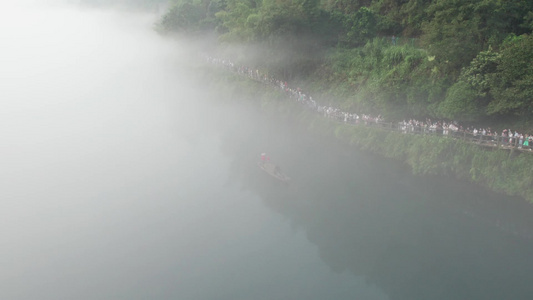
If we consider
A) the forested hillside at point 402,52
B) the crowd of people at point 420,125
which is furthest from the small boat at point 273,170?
the forested hillside at point 402,52

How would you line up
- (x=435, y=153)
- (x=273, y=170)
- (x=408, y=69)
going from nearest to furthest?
(x=435, y=153), (x=273, y=170), (x=408, y=69)

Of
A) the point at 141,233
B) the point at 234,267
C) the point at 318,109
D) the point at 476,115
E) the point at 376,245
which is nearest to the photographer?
the point at 234,267

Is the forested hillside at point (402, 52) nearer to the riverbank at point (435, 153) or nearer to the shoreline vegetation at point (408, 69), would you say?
the shoreline vegetation at point (408, 69)

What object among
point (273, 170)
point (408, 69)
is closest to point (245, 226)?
point (273, 170)

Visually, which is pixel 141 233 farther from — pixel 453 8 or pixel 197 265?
pixel 453 8

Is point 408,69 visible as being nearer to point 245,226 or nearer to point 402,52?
point 402,52

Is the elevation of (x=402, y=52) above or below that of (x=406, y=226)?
above

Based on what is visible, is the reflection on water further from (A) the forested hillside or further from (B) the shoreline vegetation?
(A) the forested hillside

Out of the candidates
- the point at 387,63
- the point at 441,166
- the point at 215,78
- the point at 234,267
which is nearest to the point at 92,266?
the point at 234,267
